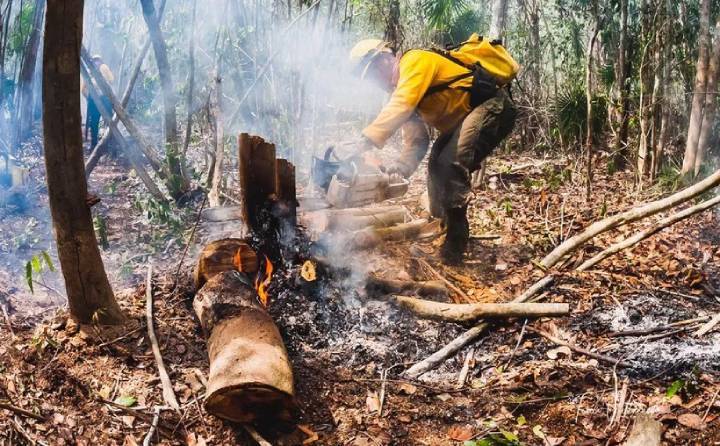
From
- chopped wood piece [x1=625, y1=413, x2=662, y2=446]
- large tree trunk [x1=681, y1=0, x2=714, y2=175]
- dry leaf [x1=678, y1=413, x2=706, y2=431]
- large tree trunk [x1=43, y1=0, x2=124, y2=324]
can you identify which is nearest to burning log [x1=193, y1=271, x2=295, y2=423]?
large tree trunk [x1=43, y1=0, x2=124, y2=324]

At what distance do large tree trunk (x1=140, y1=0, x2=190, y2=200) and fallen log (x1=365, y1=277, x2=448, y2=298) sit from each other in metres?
3.33

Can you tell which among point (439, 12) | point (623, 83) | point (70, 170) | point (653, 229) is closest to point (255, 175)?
point (70, 170)

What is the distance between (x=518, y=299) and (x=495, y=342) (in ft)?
1.63

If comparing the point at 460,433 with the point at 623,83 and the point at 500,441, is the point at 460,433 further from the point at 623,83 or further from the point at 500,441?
the point at 623,83

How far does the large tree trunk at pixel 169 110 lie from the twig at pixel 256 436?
4246mm

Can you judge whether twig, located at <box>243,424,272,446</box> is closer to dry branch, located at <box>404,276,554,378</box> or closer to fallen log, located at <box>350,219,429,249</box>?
dry branch, located at <box>404,276,554,378</box>

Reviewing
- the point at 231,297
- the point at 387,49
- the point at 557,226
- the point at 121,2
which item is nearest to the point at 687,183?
the point at 557,226

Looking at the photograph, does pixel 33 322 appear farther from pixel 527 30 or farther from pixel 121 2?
pixel 121 2

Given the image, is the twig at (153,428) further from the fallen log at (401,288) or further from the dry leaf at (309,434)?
the fallen log at (401,288)

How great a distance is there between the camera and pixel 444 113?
462 centimetres

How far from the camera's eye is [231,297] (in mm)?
3314

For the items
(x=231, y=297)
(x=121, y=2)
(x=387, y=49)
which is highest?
(x=121, y=2)

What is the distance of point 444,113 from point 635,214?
1.68m

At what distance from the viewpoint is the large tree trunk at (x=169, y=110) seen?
5992 mm
